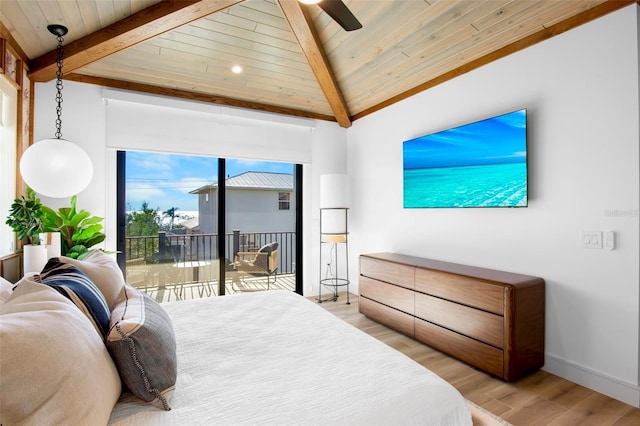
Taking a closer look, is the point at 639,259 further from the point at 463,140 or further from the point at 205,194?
the point at 205,194

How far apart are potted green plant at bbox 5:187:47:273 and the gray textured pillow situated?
1521 mm

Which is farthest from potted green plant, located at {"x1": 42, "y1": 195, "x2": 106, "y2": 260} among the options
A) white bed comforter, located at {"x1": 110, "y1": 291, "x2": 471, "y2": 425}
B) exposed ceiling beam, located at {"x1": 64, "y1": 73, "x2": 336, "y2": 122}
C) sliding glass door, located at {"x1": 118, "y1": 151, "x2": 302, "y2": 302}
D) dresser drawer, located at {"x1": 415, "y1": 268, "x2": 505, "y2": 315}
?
dresser drawer, located at {"x1": 415, "y1": 268, "x2": 505, "y2": 315}

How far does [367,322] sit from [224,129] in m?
2.78

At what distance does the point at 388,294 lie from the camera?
330 centimetres

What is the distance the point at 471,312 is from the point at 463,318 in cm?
10

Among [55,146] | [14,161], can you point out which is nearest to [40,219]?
[55,146]

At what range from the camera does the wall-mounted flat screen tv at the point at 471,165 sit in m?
2.61

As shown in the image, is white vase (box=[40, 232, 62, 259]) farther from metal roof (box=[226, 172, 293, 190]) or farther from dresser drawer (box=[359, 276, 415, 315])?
dresser drawer (box=[359, 276, 415, 315])

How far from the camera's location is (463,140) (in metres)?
3.03

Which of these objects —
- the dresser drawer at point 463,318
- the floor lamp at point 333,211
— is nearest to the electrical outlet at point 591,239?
the dresser drawer at point 463,318

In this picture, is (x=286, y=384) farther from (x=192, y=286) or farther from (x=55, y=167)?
(x=192, y=286)

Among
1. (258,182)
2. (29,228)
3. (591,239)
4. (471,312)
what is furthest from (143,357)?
(258,182)

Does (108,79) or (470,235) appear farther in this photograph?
(108,79)

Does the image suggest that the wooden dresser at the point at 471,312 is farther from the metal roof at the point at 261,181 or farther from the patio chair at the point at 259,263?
the metal roof at the point at 261,181
